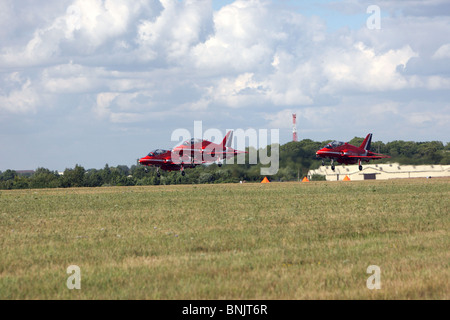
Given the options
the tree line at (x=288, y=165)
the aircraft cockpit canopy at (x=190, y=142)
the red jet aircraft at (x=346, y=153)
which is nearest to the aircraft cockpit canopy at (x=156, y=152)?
the aircraft cockpit canopy at (x=190, y=142)

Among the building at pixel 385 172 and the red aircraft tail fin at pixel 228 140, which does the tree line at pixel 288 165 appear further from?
the red aircraft tail fin at pixel 228 140

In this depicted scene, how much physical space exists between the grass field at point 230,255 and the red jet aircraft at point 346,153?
48.2 meters

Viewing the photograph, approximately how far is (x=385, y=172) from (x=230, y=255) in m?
103

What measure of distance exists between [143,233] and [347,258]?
8317mm

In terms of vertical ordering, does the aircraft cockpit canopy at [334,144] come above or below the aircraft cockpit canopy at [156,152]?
above

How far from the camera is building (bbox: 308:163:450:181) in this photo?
85875 millimetres

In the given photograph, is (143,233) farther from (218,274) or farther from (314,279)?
(314,279)

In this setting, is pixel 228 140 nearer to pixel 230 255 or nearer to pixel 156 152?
pixel 156 152

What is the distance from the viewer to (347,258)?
15023 mm

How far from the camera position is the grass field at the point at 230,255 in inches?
463

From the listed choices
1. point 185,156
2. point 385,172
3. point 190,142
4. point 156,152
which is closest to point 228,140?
point 190,142

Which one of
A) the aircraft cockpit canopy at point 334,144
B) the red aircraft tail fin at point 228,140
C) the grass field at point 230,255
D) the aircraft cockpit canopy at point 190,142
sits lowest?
the grass field at point 230,255

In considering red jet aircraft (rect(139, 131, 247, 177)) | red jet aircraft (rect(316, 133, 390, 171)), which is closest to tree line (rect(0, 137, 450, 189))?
red jet aircraft (rect(139, 131, 247, 177))

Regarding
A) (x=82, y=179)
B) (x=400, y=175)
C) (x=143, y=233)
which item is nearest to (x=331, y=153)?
(x=400, y=175)
